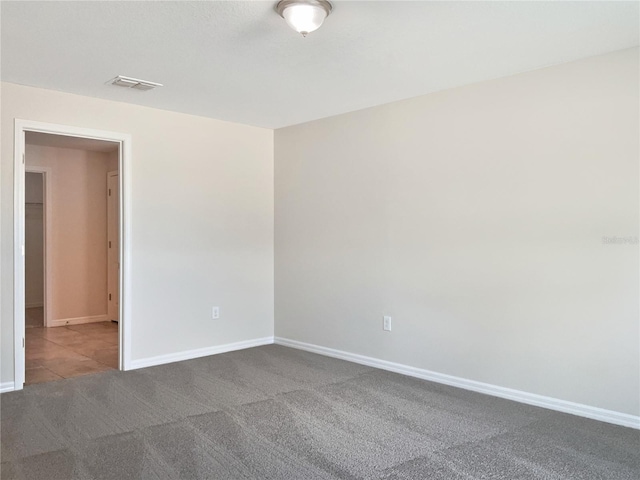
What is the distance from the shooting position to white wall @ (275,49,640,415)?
127 inches

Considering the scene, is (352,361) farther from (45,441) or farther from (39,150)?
(39,150)

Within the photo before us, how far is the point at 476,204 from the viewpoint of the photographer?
389 cm

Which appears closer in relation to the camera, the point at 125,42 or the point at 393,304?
the point at 125,42

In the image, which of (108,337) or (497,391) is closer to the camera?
(497,391)

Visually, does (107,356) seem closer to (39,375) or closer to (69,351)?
(69,351)

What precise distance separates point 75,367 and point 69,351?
2.47 ft

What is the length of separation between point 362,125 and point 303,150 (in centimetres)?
84

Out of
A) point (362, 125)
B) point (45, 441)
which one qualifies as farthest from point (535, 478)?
point (362, 125)

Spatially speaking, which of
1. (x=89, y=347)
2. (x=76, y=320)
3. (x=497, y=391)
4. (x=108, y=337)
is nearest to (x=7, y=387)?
(x=89, y=347)

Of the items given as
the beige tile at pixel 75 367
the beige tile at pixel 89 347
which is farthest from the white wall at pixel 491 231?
the beige tile at pixel 89 347

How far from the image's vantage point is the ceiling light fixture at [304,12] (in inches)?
95.4

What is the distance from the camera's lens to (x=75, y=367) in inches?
180

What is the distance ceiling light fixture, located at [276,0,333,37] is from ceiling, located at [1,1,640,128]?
67 millimetres

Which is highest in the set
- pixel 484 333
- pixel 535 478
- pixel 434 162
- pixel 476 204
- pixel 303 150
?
pixel 303 150
